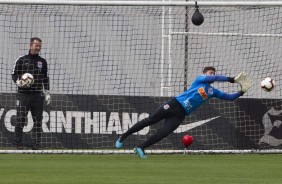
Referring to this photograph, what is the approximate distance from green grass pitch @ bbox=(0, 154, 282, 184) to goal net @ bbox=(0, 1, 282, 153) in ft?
4.97

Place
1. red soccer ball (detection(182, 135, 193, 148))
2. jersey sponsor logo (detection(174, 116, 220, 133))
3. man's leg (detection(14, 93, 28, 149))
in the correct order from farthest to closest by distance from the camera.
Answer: jersey sponsor logo (detection(174, 116, 220, 133)) < man's leg (detection(14, 93, 28, 149)) < red soccer ball (detection(182, 135, 193, 148))

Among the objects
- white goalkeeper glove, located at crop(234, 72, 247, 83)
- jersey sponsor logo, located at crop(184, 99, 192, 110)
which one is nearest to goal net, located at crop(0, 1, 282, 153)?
jersey sponsor logo, located at crop(184, 99, 192, 110)

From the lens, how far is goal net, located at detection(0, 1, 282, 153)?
1942cm

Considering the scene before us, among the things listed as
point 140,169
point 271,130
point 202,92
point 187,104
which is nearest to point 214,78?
point 202,92

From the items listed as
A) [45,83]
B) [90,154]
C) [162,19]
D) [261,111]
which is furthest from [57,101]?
[261,111]

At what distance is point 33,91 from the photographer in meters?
18.9

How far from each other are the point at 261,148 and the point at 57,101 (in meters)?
4.36

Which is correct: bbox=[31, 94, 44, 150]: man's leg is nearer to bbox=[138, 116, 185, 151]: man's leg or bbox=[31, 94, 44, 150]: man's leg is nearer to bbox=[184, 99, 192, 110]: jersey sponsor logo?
bbox=[138, 116, 185, 151]: man's leg

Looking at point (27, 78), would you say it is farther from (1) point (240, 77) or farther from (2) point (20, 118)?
(1) point (240, 77)

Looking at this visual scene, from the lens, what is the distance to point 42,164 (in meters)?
15.2

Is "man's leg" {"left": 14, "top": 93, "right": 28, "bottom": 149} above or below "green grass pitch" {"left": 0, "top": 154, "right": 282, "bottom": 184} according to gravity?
above

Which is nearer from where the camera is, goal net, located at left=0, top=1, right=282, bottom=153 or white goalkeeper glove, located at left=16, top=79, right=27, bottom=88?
white goalkeeper glove, located at left=16, top=79, right=27, bottom=88

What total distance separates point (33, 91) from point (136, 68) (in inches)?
107

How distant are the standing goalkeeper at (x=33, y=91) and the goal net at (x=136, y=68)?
1.05ft
